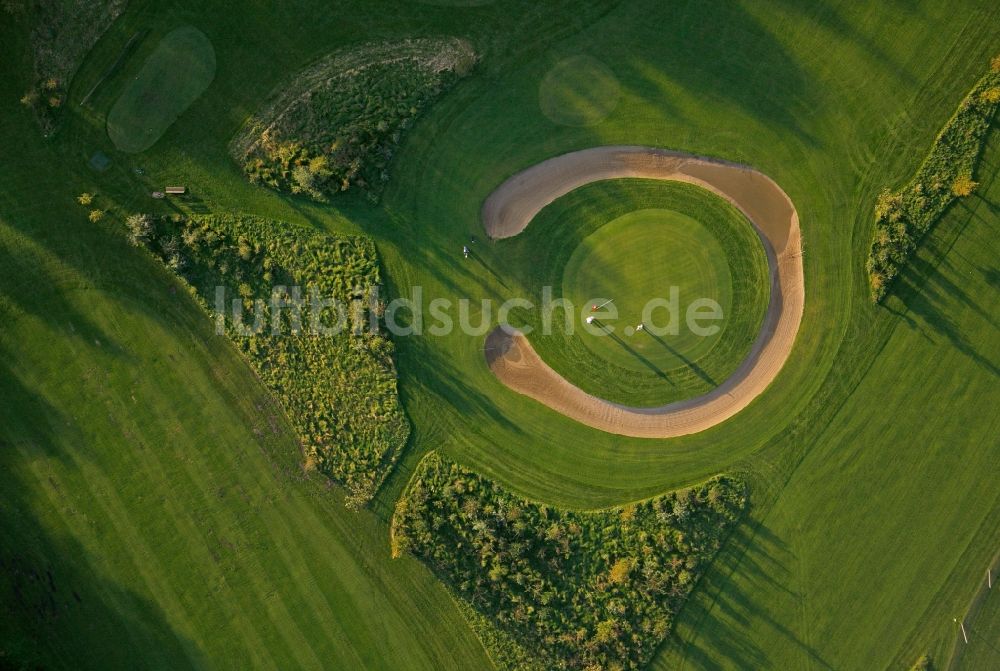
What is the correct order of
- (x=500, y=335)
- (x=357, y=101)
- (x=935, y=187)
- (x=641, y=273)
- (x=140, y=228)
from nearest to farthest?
(x=140, y=228)
(x=357, y=101)
(x=935, y=187)
(x=641, y=273)
(x=500, y=335)

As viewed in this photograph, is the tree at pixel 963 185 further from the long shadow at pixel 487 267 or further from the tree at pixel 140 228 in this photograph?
the tree at pixel 140 228

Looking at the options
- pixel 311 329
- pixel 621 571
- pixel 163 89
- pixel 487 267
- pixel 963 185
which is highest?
pixel 963 185

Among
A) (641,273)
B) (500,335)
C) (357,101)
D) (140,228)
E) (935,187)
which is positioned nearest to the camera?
(140,228)

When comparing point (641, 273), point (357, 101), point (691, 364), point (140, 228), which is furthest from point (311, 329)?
point (691, 364)

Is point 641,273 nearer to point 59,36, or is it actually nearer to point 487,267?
point 487,267

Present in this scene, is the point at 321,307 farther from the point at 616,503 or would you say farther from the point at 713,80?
the point at 713,80

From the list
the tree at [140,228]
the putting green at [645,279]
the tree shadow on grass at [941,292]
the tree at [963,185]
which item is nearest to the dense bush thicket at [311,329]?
the tree at [140,228]

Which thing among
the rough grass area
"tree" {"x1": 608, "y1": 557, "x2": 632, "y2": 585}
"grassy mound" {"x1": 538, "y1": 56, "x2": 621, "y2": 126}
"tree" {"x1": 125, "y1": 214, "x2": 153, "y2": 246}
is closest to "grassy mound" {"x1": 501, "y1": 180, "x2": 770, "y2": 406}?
"grassy mound" {"x1": 538, "y1": 56, "x2": 621, "y2": 126}
